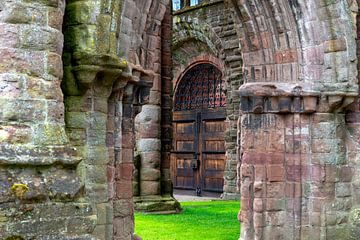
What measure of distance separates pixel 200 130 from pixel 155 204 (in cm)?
621

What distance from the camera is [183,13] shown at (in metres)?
16.3

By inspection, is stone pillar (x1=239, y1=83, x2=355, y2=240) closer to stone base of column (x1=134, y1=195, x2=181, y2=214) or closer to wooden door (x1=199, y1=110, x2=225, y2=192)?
stone base of column (x1=134, y1=195, x2=181, y2=214)

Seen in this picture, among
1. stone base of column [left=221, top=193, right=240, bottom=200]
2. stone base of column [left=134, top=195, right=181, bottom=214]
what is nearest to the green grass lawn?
stone base of column [left=134, top=195, right=181, bottom=214]

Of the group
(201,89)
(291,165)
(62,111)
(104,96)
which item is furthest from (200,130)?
(62,111)

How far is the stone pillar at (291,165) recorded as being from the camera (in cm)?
732

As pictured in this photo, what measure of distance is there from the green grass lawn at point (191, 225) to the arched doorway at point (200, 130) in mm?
4048

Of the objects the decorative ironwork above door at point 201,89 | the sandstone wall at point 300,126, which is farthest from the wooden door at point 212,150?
the sandstone wall at point 300,126

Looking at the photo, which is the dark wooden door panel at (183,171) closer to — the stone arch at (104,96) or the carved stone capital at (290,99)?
the carved stone capital at (290,99)

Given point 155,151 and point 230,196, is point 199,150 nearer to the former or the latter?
point 230,196

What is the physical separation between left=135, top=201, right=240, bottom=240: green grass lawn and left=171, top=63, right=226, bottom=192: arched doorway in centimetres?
405

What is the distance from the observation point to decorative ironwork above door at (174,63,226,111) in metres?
16.1

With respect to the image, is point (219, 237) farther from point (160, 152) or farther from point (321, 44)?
point (321, 44)

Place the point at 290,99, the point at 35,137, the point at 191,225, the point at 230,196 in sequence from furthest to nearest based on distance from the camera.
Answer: the point at 230,196 → the point at 191,225 → the point at 290,99 → the point at 35,137

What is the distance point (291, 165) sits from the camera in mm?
7402
